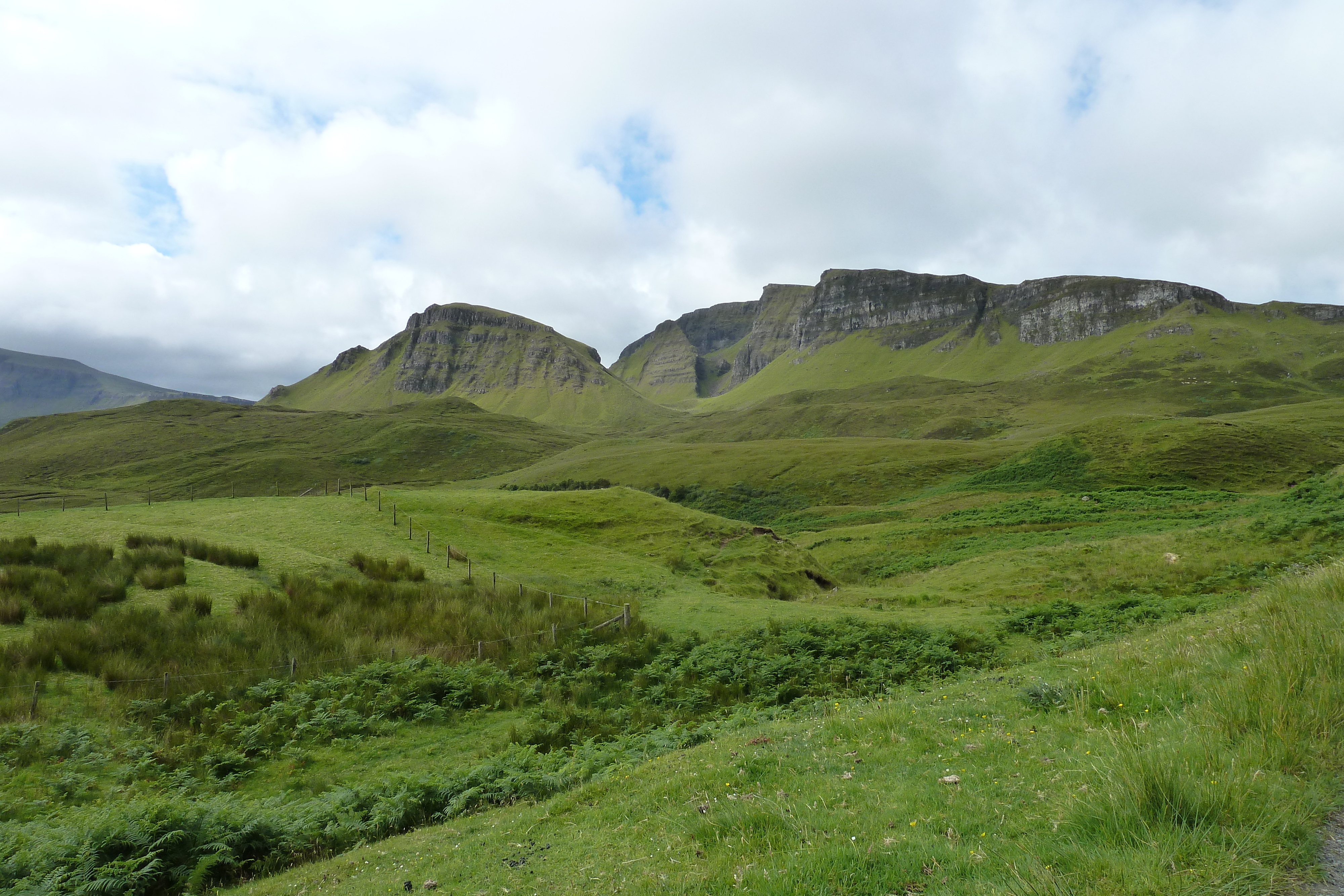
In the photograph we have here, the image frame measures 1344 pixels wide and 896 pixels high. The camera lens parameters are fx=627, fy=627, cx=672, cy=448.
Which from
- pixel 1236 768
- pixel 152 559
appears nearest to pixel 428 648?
pixel 152 559

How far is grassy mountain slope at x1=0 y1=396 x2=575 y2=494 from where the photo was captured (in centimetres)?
13838

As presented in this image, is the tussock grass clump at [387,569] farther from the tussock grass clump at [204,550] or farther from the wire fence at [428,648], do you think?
the tussock grass clump at [204,550]

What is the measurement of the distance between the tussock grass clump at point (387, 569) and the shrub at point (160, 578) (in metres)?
5.82

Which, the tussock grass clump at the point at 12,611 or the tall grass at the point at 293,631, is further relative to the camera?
the tussock grass clump at the point at 12,611

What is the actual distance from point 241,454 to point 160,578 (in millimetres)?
173387

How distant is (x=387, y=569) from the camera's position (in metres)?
24.0

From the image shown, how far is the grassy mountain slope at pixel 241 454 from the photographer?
13838 cm

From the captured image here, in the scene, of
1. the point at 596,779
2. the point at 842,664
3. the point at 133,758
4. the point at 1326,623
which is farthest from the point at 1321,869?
the point at 133,758

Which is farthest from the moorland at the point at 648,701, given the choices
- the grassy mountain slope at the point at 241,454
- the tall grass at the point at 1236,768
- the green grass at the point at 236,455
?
the grassy mountain slope at the point at 241,454

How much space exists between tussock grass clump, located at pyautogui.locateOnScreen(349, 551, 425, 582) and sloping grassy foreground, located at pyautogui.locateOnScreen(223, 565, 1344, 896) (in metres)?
16.4

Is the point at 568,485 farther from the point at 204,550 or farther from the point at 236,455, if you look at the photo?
the point at 236,455

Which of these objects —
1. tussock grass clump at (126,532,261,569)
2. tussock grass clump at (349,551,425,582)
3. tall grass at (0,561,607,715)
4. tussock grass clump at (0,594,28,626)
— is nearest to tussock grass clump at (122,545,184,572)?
tall grass at (0,561,607,715)

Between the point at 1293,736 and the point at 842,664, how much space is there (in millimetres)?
11852

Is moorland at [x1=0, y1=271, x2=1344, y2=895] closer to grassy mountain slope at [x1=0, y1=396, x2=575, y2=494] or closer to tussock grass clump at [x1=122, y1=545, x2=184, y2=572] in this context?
tussock grass clump at [x1=122, y1=545, x2=184, y2=572]
